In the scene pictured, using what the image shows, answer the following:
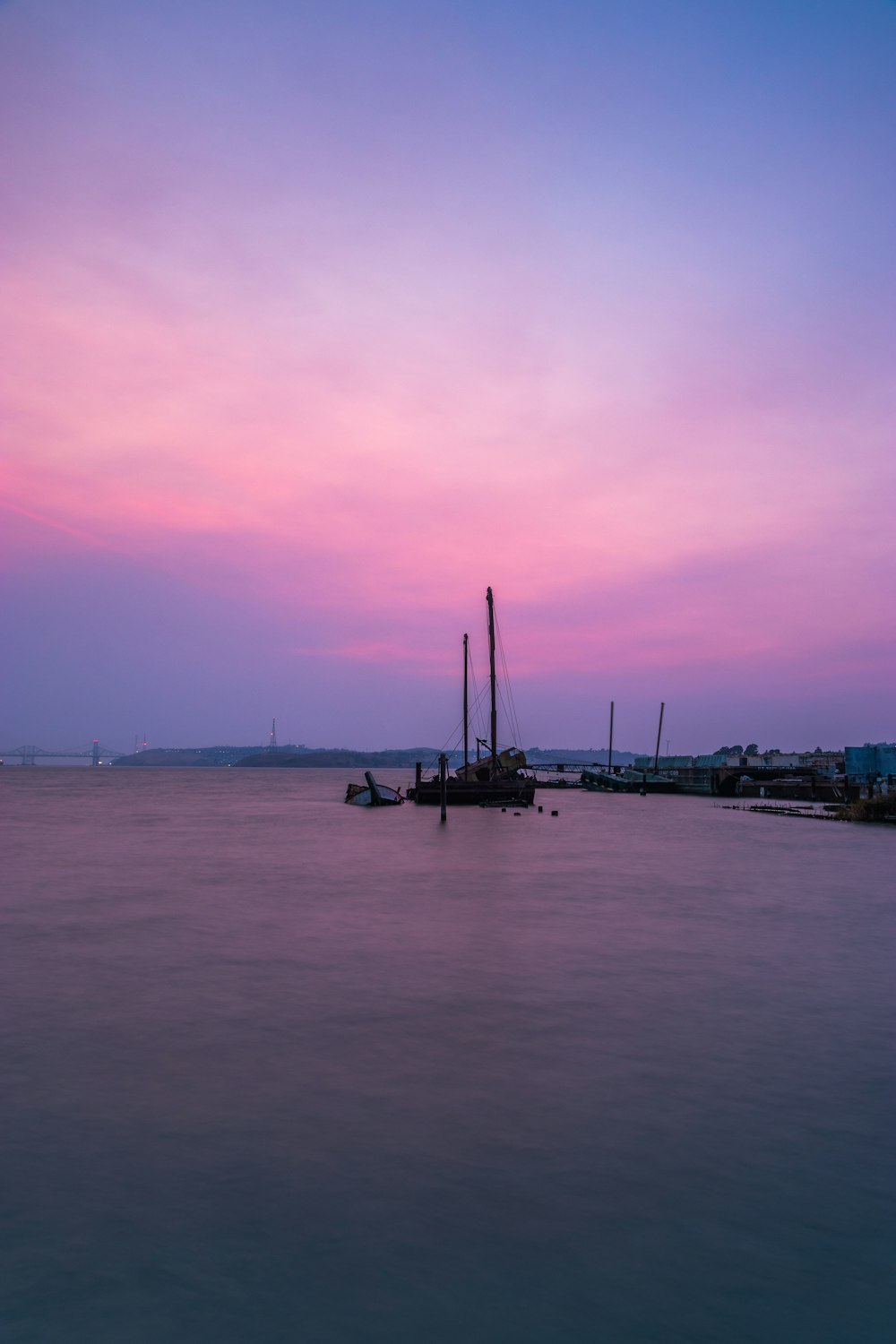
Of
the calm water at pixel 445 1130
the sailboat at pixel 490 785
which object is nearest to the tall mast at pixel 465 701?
the sailboat at pixel 490 785

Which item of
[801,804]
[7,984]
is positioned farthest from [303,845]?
[801,804]

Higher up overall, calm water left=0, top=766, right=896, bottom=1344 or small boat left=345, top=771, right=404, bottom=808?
calm water left=0, top=766, right=896, bottom=1344

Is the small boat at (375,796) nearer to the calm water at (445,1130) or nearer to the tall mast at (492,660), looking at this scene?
the tall mast at (492,660)

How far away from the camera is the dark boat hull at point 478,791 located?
7575cm

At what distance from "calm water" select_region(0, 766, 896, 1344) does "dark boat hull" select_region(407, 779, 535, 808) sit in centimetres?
5156

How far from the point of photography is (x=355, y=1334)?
5.89m

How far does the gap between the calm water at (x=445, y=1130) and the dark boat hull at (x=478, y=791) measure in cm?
5156

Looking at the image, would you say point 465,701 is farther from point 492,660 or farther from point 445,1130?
point 445,1130

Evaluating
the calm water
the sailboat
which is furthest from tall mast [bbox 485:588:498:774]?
the calm water

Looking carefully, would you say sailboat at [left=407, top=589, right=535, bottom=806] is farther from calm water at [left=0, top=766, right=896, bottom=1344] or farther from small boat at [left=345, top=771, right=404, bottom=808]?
calm water at [left=0, top=766, right=896, bottom=1344]

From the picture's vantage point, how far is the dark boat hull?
7575 centimetres

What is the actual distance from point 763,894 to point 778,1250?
78.9ft

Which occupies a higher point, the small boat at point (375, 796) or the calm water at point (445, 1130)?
the calm water at point (445, 1130)

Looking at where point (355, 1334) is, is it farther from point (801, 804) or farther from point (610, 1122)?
point (801, 804)
